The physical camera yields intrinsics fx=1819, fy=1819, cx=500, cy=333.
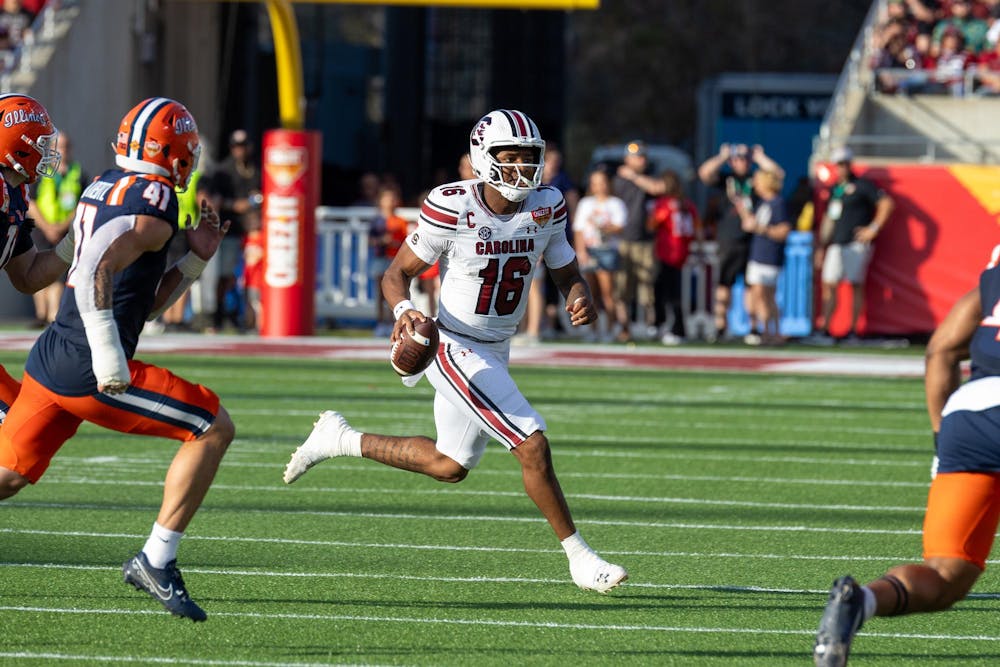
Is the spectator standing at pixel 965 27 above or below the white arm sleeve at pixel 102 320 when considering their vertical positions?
below

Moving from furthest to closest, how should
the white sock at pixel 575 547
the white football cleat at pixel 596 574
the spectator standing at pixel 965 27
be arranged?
the spectator standing at pixel 965 27, the white sock at pixel 575 547, the white football cleat at pixel 596 574

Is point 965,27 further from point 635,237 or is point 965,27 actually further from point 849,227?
point 635,237

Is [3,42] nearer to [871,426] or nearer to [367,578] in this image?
[871,426]

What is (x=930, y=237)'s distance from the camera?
18.0m

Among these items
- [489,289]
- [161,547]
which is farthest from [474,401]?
[161,547]

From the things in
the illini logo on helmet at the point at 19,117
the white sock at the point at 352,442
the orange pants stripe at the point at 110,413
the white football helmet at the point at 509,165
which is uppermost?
the illini logo on helmet at the point at 19,117

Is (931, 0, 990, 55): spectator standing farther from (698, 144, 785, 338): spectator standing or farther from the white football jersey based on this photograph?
the white football jersey

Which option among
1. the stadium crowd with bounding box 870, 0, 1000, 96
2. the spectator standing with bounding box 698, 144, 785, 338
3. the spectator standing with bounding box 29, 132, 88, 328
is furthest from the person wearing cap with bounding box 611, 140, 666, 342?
the stadium crowd with bounding box 870, 0, 1000, 96

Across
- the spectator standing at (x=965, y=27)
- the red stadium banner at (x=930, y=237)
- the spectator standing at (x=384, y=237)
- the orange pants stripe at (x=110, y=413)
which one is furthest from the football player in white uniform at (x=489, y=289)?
the spectator standing at (x=965, y=27)

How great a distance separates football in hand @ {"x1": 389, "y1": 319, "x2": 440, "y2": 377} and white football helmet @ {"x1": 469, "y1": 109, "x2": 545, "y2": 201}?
57 centimetres

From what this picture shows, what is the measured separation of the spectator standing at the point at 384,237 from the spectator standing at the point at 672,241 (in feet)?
8.27

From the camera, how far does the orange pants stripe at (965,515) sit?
477 centimetres

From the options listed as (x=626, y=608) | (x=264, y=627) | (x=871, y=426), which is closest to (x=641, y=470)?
(x=871, y=426)

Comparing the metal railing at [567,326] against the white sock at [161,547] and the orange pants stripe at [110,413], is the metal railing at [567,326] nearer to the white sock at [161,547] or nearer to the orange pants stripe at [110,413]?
the orange pants stripe at [110,413]
